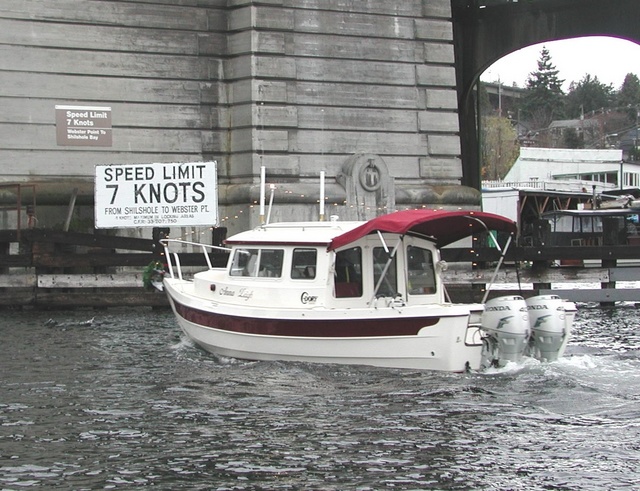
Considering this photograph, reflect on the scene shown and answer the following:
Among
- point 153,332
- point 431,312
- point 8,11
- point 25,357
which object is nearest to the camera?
point 431,312

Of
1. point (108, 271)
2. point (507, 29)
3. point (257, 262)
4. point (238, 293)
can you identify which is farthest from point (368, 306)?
point (507, 29)

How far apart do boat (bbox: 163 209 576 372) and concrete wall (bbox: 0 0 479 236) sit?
10.5 m

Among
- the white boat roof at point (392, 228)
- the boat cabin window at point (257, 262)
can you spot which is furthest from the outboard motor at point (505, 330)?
the boat cabin window at point (257, 262)

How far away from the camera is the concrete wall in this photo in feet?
97.0

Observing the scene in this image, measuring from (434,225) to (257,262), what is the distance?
307 cm

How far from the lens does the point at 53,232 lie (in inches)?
1086

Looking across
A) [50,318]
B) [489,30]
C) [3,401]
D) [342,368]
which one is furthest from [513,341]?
[489,30]

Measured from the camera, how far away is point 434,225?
62.6ft

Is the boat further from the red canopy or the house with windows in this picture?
the house with windows

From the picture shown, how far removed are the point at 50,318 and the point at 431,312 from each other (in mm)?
11488

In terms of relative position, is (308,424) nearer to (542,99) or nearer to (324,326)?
(324,326)

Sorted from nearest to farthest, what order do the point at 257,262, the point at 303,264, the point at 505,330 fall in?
the point at 505,330
the point at 303,264
the point at 257,262

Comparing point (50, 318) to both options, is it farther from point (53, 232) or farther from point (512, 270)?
point (512, 270)

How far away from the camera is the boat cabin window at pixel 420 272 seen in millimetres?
19344
